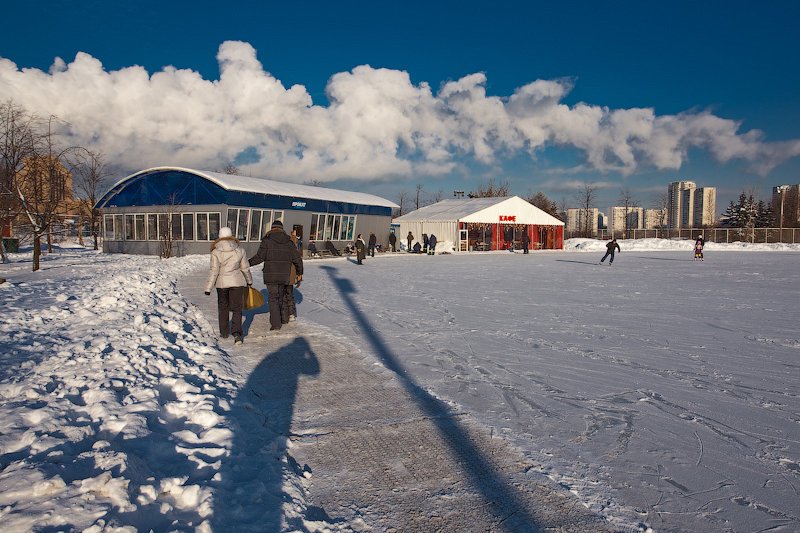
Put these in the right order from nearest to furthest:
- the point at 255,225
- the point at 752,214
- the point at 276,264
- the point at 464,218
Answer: the point at 276,264, the point at 255,225, the point at 464,218, the point at 752,214

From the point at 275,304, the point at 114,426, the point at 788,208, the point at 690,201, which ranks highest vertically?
the point at 690,201

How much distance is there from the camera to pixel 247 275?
775cm

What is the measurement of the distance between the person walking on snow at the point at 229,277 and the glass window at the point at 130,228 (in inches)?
1082

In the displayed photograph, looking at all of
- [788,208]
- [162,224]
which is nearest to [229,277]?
[162,224]

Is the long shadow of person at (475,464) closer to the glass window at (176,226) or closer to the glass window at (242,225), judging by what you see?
the glass window at (242,225)

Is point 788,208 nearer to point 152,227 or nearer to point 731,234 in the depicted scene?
point 731,234

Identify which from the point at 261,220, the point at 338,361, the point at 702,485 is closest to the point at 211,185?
the point at 261,220

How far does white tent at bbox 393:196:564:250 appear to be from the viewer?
1839 inches

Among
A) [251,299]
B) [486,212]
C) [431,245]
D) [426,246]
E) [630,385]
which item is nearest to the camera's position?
[630,385]

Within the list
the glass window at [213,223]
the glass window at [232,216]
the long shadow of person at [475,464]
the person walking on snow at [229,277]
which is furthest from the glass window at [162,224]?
the long shadow of person at [475,464]

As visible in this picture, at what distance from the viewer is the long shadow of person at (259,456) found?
2.95m

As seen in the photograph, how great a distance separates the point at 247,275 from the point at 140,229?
27.3 m

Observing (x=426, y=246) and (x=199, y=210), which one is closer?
(x=199, y=210)

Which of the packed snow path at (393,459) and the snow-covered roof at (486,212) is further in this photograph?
the snow-covered roof at (486,212)
